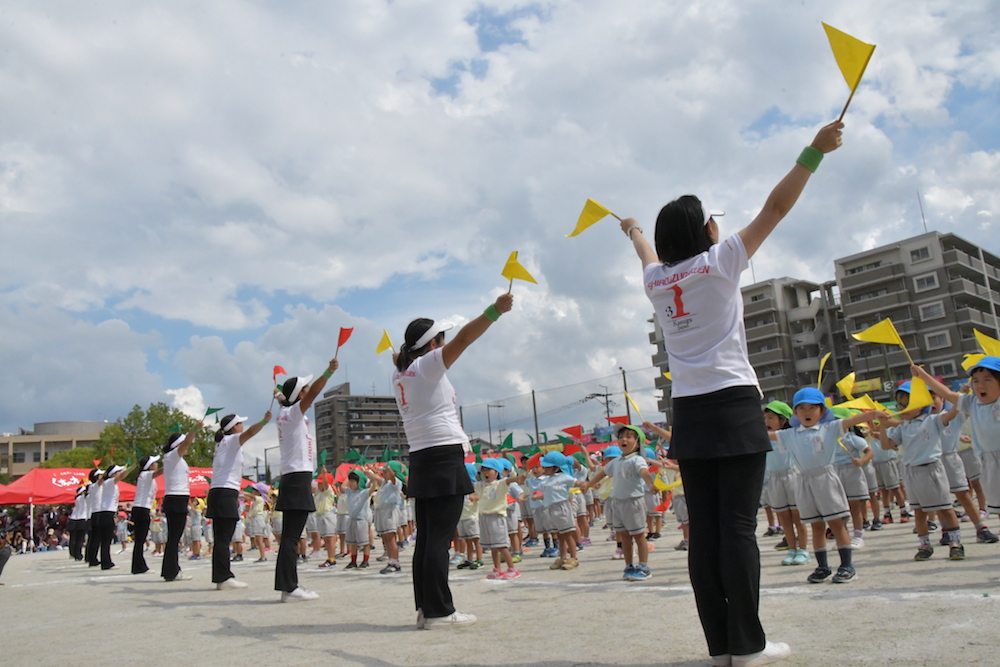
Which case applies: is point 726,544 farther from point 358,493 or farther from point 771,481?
point 358,493

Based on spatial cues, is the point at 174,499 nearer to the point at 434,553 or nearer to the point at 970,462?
the point at 434,553

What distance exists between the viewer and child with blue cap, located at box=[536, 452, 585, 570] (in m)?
9.70

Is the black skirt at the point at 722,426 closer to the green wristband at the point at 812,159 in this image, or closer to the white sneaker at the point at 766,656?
the white sneaker at the point at 766,656

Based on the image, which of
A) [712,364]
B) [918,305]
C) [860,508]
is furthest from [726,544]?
[918,305]

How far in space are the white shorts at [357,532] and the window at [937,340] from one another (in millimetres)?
61347

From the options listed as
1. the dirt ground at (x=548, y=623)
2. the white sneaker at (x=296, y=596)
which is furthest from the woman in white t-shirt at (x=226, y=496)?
the white sneaker at (x=296, y=596)

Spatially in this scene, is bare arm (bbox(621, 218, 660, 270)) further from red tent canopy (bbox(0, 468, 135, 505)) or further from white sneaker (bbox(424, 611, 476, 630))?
red tent canopy (bbox(0, 468, 135, 505))

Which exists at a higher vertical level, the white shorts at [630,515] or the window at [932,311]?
the window at [932,311]

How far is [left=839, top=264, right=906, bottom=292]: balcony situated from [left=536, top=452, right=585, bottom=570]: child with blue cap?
62.1 metres

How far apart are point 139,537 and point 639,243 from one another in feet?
38.3

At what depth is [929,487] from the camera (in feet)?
24.2

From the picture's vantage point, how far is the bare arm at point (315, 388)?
6.87 metres

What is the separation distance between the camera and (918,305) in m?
62.3

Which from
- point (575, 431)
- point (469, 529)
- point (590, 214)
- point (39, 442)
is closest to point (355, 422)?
point (39, 442)
